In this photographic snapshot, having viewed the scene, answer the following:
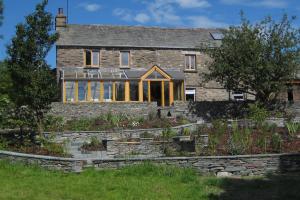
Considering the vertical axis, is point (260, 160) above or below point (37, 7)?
below

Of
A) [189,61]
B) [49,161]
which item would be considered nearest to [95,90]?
[189,61]

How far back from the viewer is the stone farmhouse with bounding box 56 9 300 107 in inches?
1281

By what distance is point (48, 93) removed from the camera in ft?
61.0

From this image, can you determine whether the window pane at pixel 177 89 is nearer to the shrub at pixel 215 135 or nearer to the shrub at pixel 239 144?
the shrub at pixel 215 135

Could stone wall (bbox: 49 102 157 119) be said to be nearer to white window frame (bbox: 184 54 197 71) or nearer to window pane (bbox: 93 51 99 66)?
window pane (bbox: 93 51 99 66)

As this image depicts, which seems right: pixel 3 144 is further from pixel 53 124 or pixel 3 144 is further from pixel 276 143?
pixel 276 143

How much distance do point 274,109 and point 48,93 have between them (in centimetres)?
1479

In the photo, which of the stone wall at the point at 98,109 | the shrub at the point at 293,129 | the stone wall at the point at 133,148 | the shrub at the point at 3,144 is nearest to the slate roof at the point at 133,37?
the stone wall at the point at 98,109

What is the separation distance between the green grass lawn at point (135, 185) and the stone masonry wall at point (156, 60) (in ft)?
74.8

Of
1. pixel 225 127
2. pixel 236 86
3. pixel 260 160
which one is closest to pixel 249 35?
pixel 236 86

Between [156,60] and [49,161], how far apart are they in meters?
24.5

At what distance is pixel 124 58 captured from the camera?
37156 millimetres

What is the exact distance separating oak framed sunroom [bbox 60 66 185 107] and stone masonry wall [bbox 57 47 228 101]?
0.64 metres

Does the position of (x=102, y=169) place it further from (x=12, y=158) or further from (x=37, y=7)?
(x=37, y=7)
